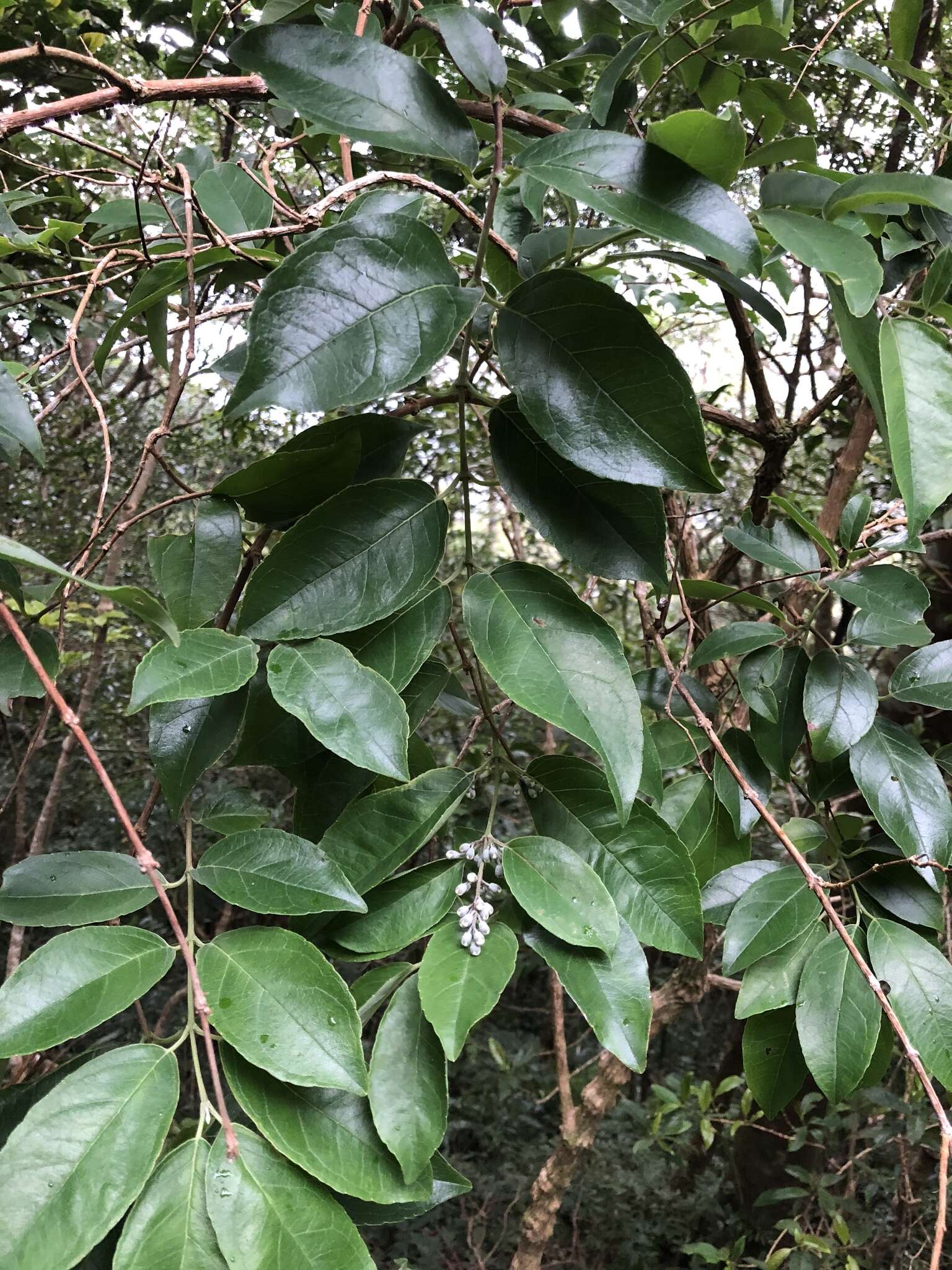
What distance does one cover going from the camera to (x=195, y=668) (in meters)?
0.33

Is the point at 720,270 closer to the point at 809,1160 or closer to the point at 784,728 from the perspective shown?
the point at 784,728

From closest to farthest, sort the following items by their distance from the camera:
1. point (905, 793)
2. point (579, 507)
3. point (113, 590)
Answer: point (113, 590) → point (579, 507) → point (905, 793)

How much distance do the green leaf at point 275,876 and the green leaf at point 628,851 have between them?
105 mm

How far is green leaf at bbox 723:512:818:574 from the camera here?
54 cm

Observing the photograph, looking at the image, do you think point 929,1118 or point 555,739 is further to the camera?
point 555,739

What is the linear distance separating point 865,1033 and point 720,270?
13.8 inches

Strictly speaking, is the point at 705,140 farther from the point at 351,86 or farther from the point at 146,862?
the point at 146,862

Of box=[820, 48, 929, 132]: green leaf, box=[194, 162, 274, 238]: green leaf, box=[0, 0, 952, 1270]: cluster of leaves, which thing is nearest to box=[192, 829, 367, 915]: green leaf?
box=[0, 0, 952, 1270]: cluster of leaves

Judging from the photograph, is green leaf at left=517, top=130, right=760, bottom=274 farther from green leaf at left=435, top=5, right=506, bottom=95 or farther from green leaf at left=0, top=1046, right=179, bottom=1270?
green leaf at left=0, top=1046, right=179, bottom=1270

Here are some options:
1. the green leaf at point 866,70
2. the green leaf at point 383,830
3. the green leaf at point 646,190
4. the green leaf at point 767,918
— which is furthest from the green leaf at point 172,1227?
the green leaf at point 866,70

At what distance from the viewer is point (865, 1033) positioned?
41 cm

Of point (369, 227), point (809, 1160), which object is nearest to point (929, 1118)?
point (809, 1160)

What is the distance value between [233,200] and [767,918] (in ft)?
1.59

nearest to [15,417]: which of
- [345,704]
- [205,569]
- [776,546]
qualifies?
[205,569]
